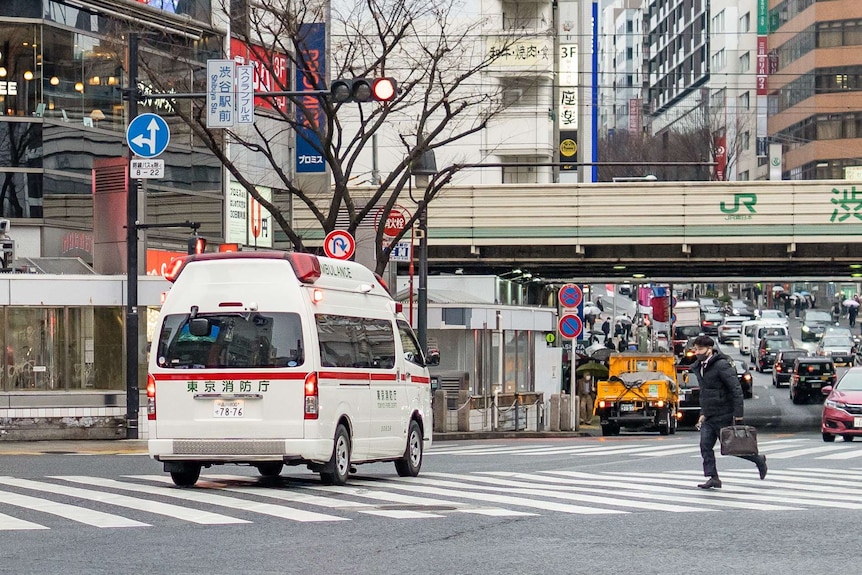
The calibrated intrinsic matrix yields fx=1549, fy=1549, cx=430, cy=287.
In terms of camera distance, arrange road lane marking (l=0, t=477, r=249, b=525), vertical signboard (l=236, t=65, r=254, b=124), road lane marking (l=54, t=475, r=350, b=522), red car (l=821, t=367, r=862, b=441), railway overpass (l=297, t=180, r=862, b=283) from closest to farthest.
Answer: road lane marking (l=0, t=477, r=249, b=525) → road lane marking (l=54, t=475, r=350, b=522) → vertical signboard (l=236, t=65, r=254, b=124) → red car (l=821, t=367, r=862, b=441) → railway overpass (l=297, t=180, r=862, b=283)

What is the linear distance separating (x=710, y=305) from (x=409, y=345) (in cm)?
10072

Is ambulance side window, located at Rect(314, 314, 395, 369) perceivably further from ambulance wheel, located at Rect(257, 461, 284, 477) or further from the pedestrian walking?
the pedestrian walking

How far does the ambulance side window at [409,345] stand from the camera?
18.8 metres

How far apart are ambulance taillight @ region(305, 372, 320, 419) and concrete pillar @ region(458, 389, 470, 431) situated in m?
18.7

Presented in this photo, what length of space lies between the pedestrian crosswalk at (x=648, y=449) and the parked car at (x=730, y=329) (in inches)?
2512

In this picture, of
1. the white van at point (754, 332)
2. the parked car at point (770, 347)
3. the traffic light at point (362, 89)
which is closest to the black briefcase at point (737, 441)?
the traffic light at point (362, 89)

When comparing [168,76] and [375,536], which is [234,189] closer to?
[168,76]

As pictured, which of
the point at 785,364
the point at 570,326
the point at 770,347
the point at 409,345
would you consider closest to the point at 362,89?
the point at 409,345

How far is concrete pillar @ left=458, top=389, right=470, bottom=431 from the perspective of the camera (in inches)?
1361

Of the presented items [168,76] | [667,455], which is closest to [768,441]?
[667,455]

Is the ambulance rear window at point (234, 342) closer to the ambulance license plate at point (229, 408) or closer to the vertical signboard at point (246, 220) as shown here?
the ambulance license plate at point (229, 408)

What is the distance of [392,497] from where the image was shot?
1521cm

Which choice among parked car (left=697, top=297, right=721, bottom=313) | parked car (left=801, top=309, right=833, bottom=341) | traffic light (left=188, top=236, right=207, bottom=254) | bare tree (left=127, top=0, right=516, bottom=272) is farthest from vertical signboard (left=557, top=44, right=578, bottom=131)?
traffic light (left=188, top=236, right=207, bottom=254)

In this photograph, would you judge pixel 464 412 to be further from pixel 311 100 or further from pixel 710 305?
pixel 710 305
